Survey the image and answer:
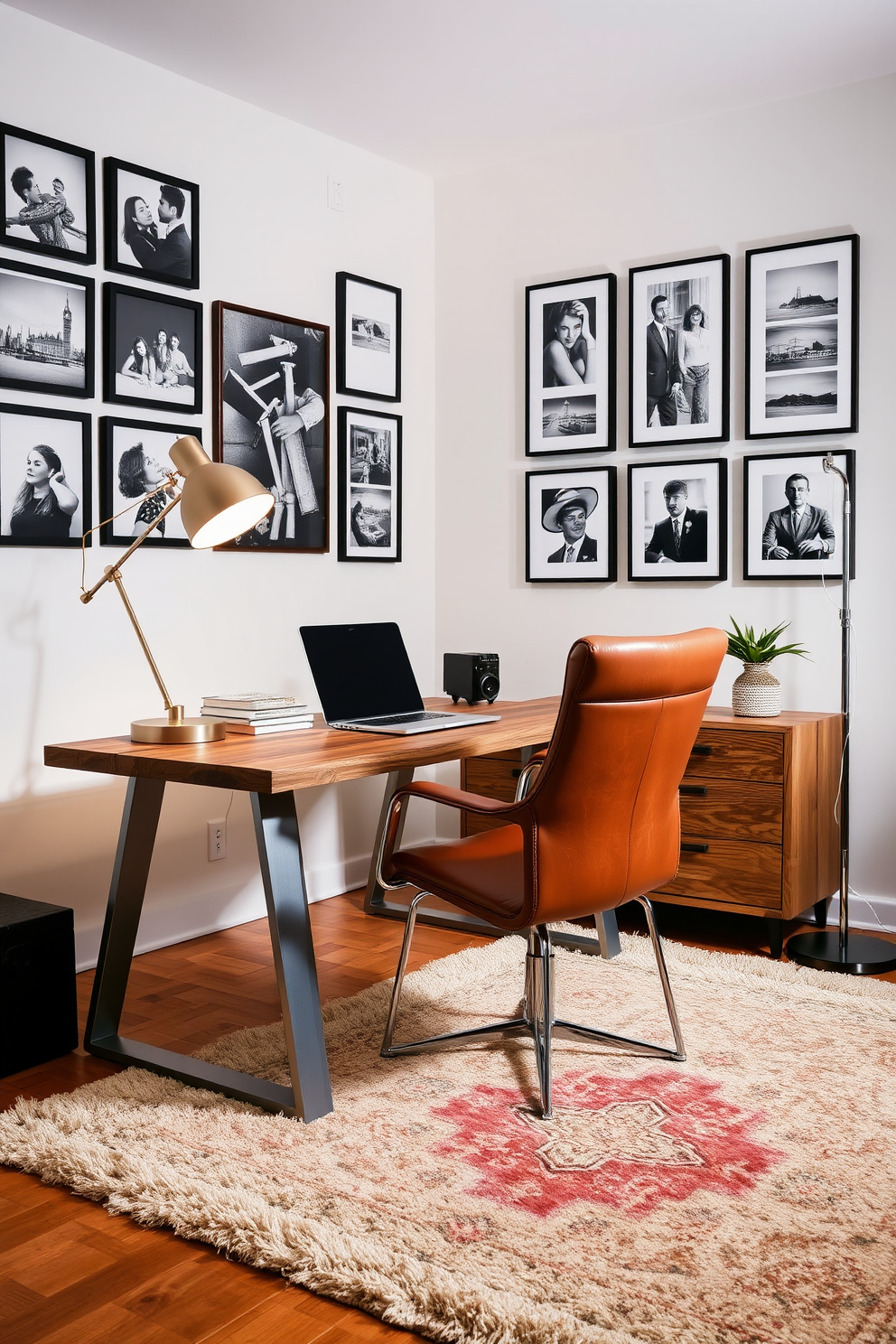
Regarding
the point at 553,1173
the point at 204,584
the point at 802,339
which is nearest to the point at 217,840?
the point at 204,584

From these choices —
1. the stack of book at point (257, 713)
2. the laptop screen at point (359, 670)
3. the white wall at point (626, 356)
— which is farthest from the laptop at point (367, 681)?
the white wall at point (626, 356)

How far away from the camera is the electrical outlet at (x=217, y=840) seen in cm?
387

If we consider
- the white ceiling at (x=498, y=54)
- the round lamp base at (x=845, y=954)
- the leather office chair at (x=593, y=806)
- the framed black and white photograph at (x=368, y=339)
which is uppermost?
the white ceiling at (x=498, y=54)

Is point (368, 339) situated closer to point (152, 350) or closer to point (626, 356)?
point (626, 356)

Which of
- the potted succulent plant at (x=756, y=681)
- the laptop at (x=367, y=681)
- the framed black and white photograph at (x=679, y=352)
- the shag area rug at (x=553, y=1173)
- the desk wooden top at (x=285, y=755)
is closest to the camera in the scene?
the shag area rug at (x=553, y=1173)

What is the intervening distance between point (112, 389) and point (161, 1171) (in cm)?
227

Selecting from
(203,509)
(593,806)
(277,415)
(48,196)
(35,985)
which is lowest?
(35,985)

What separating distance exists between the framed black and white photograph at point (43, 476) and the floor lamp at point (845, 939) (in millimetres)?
2198

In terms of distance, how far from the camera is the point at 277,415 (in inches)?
161

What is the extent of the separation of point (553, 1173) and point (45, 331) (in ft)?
8.40

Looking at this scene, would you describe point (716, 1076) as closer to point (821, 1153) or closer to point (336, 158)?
point (821, 1153)

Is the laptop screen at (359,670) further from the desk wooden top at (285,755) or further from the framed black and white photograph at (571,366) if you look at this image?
the framed black and white photograph at (571,366)

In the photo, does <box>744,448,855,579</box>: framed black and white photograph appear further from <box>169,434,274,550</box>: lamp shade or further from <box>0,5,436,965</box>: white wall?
<box>169,434,274,550</box>: lamp shade

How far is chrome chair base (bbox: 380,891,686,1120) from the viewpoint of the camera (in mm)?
2586
